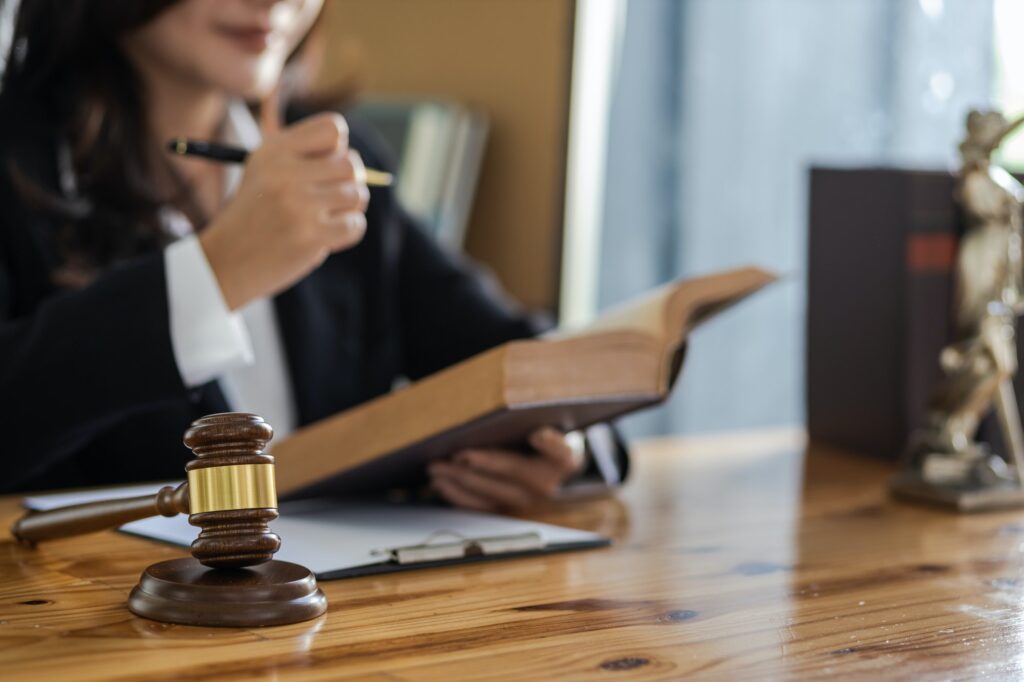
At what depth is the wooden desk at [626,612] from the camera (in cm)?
55

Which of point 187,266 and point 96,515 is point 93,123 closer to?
point 187,266

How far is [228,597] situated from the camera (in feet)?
1.96

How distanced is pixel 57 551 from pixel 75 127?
0.70 meters

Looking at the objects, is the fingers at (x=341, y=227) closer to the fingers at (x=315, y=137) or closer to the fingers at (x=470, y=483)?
the fingers at (x=315, y=137)

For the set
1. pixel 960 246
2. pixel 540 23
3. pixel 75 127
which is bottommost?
pixel 960 246

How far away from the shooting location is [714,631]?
623mm

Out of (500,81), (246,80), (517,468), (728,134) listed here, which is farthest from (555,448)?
(500,81)

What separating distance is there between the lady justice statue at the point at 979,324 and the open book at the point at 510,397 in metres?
0.20

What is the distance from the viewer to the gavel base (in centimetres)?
59

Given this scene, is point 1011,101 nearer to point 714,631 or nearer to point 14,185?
point 14,185

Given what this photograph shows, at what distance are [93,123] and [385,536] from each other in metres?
0.72

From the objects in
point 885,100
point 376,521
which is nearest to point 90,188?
point 376,521

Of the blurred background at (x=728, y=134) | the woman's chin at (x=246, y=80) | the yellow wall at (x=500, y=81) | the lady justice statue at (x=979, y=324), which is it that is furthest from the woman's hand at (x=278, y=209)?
the yellow wall at (x=500, y=81)

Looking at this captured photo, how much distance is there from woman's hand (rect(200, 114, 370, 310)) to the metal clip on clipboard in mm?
275
